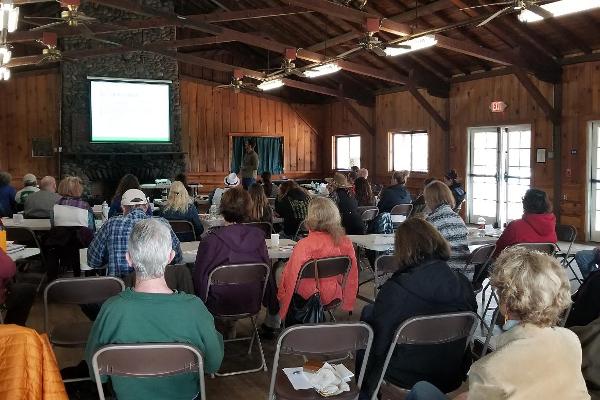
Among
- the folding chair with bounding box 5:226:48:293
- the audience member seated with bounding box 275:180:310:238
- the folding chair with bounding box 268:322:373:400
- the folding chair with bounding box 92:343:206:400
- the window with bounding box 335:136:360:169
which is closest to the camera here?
the folding chair with bounding box 92:343:206:400

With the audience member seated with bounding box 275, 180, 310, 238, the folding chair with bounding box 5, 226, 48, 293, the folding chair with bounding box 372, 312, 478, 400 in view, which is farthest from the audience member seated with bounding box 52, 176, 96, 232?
the folding chair with bounding box 372, 312, 478, 400

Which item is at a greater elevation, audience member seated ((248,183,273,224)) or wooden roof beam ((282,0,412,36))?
wooden roof beam ((282,0,412,36))

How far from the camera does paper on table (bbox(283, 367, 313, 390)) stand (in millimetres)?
2635

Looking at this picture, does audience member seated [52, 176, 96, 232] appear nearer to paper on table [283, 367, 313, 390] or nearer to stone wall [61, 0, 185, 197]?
paper on table [283, 367, 313, 390]

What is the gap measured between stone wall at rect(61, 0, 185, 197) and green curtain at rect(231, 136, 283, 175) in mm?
2290

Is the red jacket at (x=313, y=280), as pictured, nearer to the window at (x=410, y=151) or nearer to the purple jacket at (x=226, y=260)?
the purple jacket at (x=226, y=260)

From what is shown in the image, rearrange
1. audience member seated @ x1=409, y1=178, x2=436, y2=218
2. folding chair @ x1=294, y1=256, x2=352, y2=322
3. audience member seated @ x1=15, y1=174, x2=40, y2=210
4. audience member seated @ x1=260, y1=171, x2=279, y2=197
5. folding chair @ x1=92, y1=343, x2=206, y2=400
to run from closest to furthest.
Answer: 1. folding chair @ x1=92, y1=343, x2=206, y2=400
2. folding chair @ x1=294, y1=256, x2=352, y2=322
3. audience member seated @ x1=409, y1=178, x2=436, y2=218
4. audience member seated @ x1=15, y1=174, x2=40, y2=210
5. audience member seated @ x1=260, y1=171, x2=279, y2=197

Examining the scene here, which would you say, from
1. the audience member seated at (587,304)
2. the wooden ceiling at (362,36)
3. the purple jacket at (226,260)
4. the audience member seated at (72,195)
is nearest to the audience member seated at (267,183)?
the wooden ceiling at (362,36)

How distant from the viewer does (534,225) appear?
507 cm

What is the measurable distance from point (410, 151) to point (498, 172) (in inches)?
118

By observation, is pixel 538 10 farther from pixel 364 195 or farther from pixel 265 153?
pixel 265 153

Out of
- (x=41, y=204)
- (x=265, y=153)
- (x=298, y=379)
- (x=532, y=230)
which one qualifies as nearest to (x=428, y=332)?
(x=298, y=379)

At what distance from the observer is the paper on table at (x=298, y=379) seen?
8.64 feet

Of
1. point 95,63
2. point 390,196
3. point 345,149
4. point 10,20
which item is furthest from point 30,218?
point 345,149
